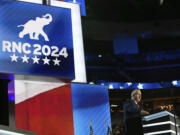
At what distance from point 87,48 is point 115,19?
7.26 ft

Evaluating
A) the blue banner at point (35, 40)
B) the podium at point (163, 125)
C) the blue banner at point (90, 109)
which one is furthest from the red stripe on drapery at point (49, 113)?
the podium at point (163, 125)

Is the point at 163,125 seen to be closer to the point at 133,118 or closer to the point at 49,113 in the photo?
the point at 133,118

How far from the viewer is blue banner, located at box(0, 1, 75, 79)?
3.91 meters

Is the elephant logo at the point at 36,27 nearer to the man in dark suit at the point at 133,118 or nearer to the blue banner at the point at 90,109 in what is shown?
the blue banner at the point at 90,109

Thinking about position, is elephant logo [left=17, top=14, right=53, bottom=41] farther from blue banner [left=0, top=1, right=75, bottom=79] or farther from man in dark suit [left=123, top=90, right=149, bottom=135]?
man in dark suit [left=123, top=90, right=149, bottom=135]

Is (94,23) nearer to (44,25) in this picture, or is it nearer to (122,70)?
(122,70)

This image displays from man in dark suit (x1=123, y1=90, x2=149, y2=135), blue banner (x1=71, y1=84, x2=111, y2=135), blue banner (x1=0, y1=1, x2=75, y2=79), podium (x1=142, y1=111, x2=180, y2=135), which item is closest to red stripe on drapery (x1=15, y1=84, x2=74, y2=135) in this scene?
blue banner (x1=71, y1=84, x2=111, y2=135)

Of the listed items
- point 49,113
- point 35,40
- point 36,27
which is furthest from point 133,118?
point 36,27

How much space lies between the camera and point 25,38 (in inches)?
161

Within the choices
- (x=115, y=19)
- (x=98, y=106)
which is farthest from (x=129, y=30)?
(x=98, y=106)

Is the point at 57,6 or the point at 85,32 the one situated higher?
the point at 85,32

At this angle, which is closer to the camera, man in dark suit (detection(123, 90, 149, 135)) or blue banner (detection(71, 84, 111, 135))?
man in dark suit (detection(123, 90, 149, 135))

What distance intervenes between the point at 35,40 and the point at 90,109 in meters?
1.23

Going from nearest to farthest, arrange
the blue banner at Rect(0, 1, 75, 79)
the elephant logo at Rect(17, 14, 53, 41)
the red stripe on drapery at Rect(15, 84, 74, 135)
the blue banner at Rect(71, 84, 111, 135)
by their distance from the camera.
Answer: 1. the blue banner at Rect(0, 1, 75, 79)
2. the elephant logo at Rect(17, 14, 53, 41)
3. the red stripe on drapery at Rect(15, 84, 74, 135)
4. the blue banner at Rect(71, 84, 111, 135)
